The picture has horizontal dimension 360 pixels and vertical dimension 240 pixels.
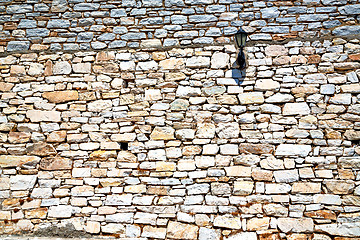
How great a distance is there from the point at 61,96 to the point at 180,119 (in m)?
1.59

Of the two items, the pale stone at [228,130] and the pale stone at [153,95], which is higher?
the pale stone at [153,95]

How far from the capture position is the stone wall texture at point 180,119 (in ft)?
10.9

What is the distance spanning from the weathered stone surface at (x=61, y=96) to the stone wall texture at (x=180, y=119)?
0.01 metres

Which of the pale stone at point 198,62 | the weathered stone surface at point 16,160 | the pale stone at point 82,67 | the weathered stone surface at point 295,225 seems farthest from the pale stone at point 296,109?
the weathered stone surface at point 16,160

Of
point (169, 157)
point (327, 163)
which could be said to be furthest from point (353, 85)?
point (169, 157)

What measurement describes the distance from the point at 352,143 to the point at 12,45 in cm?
452

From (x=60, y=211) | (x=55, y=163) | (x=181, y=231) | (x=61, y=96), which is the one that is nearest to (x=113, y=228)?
(x=60, y=211)

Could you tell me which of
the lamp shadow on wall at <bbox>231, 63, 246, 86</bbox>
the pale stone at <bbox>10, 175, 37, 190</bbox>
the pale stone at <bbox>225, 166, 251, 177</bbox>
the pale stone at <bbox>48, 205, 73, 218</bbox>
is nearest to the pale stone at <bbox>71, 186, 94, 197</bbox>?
the pale stone at <bbox>48, 205, 73, 218</bbox>

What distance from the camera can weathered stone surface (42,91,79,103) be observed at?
3648 millimetres

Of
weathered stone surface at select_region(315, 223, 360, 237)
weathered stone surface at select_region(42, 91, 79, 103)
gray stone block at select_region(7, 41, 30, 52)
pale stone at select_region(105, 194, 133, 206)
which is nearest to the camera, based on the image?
weathered stone surface at select_region(315, 223, 360, 237)

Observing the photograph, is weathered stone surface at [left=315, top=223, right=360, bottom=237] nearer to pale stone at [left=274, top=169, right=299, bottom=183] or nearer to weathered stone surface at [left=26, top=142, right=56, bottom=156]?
pale stone at [left=274, top=169, right=299, bottom=183]

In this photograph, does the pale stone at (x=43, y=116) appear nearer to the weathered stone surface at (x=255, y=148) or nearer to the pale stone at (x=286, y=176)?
the weathered stone surface at (x=255, y=148)

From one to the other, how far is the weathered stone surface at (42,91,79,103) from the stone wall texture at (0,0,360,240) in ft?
0.05

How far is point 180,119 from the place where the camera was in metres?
3.52
